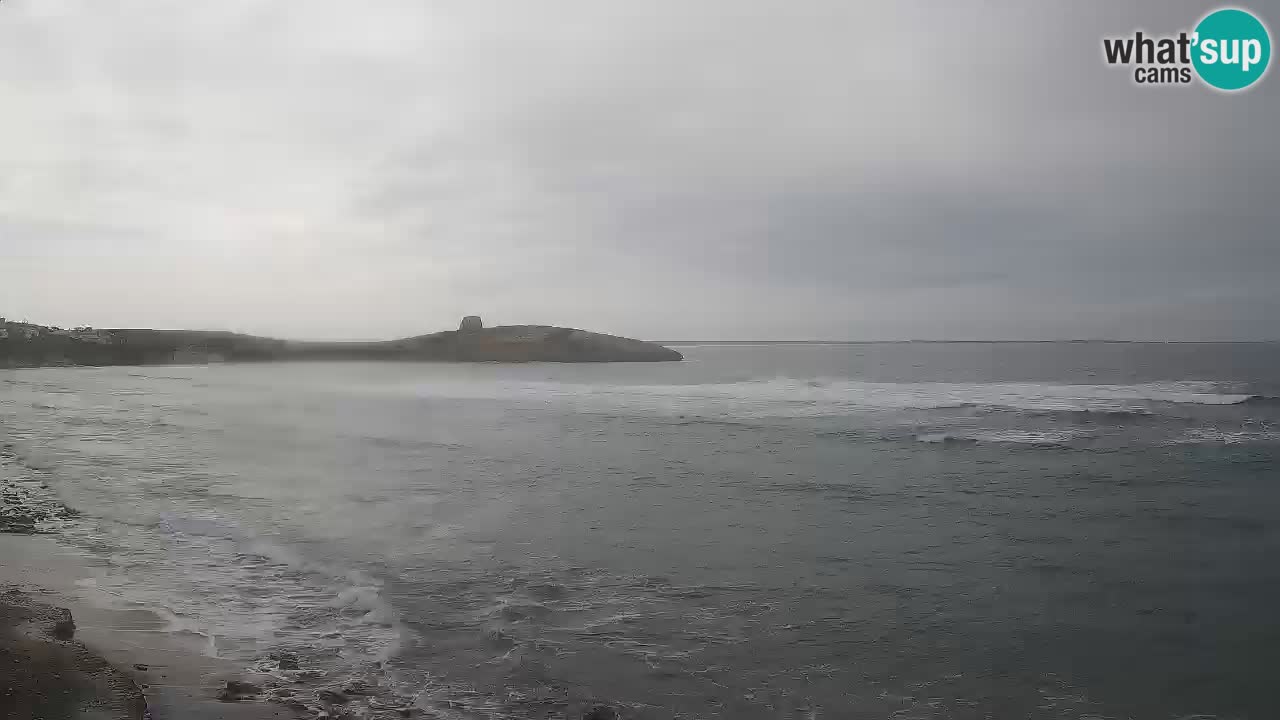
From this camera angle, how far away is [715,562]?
43.8 feet

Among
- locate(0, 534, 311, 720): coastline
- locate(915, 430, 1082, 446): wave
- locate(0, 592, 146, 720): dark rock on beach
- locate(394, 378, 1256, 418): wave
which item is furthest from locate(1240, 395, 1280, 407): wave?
locate(0, 592, 146, 720): dark rock on beach

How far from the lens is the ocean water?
8375mm

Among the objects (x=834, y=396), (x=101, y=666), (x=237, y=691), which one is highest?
(x=834, y=396)

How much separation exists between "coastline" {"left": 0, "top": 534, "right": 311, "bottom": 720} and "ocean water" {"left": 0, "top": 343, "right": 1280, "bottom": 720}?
0.50 metres

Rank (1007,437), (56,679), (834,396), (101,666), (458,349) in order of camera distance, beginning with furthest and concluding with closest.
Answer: (458,349), (834,396), (1007,437), (101,666), (56,679)

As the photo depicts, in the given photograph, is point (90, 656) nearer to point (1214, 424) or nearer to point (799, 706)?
point (799, 706)

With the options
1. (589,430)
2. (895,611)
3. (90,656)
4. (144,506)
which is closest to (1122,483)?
(895,611)

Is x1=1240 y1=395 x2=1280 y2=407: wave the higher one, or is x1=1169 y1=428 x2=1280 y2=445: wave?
x1=1240 y1=395 x2=1280 y2=407: wave

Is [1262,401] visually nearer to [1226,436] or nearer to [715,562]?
[1226,436]

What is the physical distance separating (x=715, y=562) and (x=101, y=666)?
9.12 m

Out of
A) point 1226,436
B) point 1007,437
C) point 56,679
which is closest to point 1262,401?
point 1226,436

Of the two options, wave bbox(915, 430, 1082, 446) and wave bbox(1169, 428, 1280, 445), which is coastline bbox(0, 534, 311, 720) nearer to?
wave bbox(915, 430, 1082, 446)

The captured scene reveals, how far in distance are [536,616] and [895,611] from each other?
5281 mm

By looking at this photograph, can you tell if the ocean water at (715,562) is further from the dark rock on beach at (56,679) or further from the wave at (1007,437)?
the dark rock on beach at (56,679)
